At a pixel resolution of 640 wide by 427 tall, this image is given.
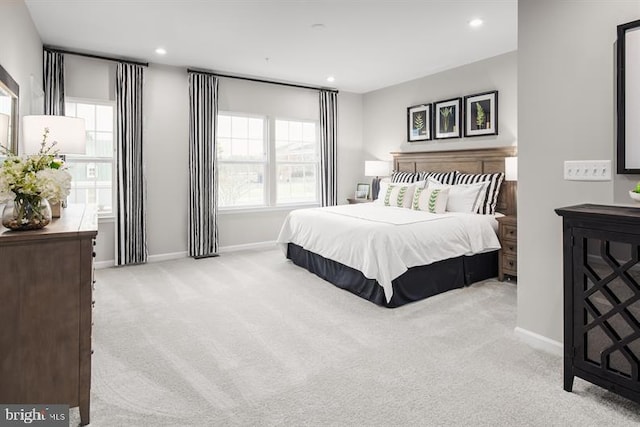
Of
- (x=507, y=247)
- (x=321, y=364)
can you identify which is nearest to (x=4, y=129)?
(x=321, y=364)

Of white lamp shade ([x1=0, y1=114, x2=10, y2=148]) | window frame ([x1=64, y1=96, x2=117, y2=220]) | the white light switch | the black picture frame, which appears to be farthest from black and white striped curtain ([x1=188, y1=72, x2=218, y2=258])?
the black picture frame

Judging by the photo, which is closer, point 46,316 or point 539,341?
point 46,316

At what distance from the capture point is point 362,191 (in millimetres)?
6949

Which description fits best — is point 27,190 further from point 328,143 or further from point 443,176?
point 328,143

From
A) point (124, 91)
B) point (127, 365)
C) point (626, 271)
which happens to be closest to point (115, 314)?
point (127, 365)

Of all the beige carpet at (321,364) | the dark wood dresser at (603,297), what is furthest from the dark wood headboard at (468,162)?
the dark wood dresser at (603,297)

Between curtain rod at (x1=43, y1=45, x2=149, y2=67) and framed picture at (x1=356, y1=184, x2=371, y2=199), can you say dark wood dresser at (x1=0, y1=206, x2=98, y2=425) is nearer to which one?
curtain rod at (x1=43, y1=45, x2=149, y2=67)

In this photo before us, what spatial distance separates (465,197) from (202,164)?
Result: 344 cm

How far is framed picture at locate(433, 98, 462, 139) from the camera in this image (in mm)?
5355

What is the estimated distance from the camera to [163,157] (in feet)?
17.5

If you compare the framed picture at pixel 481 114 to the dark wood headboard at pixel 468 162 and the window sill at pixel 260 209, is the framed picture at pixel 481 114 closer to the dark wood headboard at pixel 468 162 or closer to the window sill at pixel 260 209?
the dark wood headboard at pixel 468 162

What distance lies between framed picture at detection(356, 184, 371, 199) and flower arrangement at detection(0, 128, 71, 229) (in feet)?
17.4

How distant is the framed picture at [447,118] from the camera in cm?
536

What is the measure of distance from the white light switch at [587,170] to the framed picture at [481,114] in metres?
2.71
